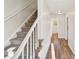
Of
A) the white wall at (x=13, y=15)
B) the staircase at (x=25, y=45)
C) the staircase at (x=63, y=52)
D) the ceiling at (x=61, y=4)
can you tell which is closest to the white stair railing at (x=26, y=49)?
the staircase at (x=25, y=45)

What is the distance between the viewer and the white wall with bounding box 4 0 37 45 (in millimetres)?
4242

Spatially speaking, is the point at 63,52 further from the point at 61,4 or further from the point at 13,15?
the point at 13,15

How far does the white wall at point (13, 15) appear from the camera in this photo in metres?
4.24

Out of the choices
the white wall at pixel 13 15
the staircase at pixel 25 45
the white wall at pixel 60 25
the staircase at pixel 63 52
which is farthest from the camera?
the white wall at pixel 60 25

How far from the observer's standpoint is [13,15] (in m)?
4.78

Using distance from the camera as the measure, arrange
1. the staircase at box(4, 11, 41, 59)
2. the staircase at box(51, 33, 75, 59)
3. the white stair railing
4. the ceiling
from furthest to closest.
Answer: the staircase at box(51, 33, 75, 59)
the ceiling
the staircase at box(4, 11, 41, 59)
the white stair railing

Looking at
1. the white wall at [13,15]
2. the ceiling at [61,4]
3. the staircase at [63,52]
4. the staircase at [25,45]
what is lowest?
the staircase at [63,52]

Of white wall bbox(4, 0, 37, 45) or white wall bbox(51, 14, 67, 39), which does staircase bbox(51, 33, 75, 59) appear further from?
white wall bbox(51, 14, 67, 39)

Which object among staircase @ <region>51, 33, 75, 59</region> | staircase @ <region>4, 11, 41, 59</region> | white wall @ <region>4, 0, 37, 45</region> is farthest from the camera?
staircase @ <region>51, 33, 75, 59</region>

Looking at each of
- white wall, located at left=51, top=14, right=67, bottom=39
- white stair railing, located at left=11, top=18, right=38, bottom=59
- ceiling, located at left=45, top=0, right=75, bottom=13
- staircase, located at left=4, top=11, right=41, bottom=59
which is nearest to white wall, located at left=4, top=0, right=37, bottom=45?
staircase, located at left=4, top=11, right=41, bottom=59

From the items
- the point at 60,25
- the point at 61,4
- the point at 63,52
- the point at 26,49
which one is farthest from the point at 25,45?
the point at 60,25

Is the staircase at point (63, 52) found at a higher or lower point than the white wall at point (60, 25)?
lower

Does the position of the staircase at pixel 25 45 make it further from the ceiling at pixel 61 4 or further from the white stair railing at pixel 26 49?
the ceiling at pixel 61 4
